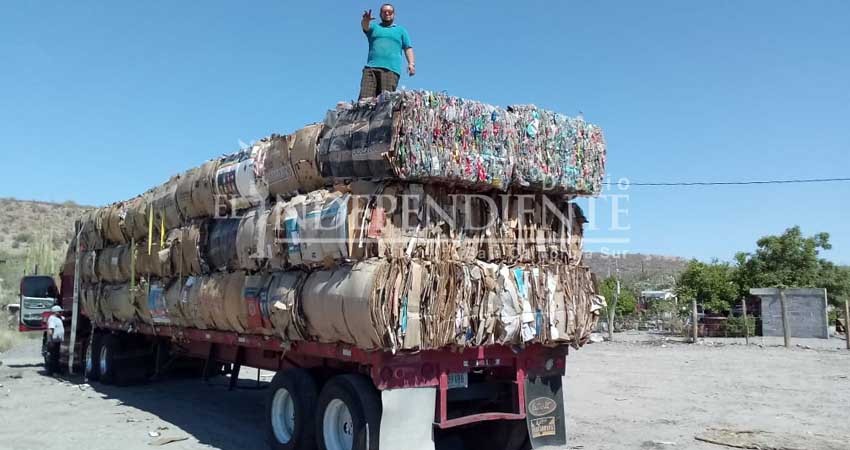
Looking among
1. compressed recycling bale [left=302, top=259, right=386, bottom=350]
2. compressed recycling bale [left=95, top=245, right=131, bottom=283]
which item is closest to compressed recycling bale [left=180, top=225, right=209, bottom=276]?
compressed recycling bale [left=95, top=245, right=131, bottom=283]

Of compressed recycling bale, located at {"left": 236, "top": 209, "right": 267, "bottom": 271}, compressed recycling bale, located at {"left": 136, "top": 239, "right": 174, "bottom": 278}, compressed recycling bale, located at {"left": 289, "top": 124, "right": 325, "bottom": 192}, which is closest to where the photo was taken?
A: compressed recycling bale, located at {"left": 289, "top": 124, "right": 325, "bottom": 192}

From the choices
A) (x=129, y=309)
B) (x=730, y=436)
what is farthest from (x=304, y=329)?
(x=129, y=309)

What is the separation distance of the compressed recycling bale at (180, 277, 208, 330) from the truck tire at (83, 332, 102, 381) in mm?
5287

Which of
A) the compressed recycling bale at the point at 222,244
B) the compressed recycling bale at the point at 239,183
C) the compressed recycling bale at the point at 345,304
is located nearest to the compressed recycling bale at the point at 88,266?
the compressed recycling bale at the point at 222,244

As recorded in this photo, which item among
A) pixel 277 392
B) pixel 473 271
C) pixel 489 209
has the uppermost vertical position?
pixel 489 209

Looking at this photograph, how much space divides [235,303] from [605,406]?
5543 millimetres

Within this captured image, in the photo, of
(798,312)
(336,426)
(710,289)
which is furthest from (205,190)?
(710,289)

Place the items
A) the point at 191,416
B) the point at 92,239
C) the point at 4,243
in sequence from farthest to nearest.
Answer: the point at 4,243
the point at 92,239
the point at 191,416

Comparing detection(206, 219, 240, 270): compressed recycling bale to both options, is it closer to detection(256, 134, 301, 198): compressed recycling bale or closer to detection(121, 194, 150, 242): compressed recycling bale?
detection(256, 134, 301, 198): compressed recycling bale

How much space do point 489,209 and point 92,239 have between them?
10082 millimetres

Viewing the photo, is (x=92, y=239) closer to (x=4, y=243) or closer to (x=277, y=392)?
(x=277, y=392)

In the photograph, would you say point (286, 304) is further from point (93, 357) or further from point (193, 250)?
point (93, 357)

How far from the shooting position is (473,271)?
616 centimetres

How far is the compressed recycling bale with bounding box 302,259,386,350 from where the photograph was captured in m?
5.60
